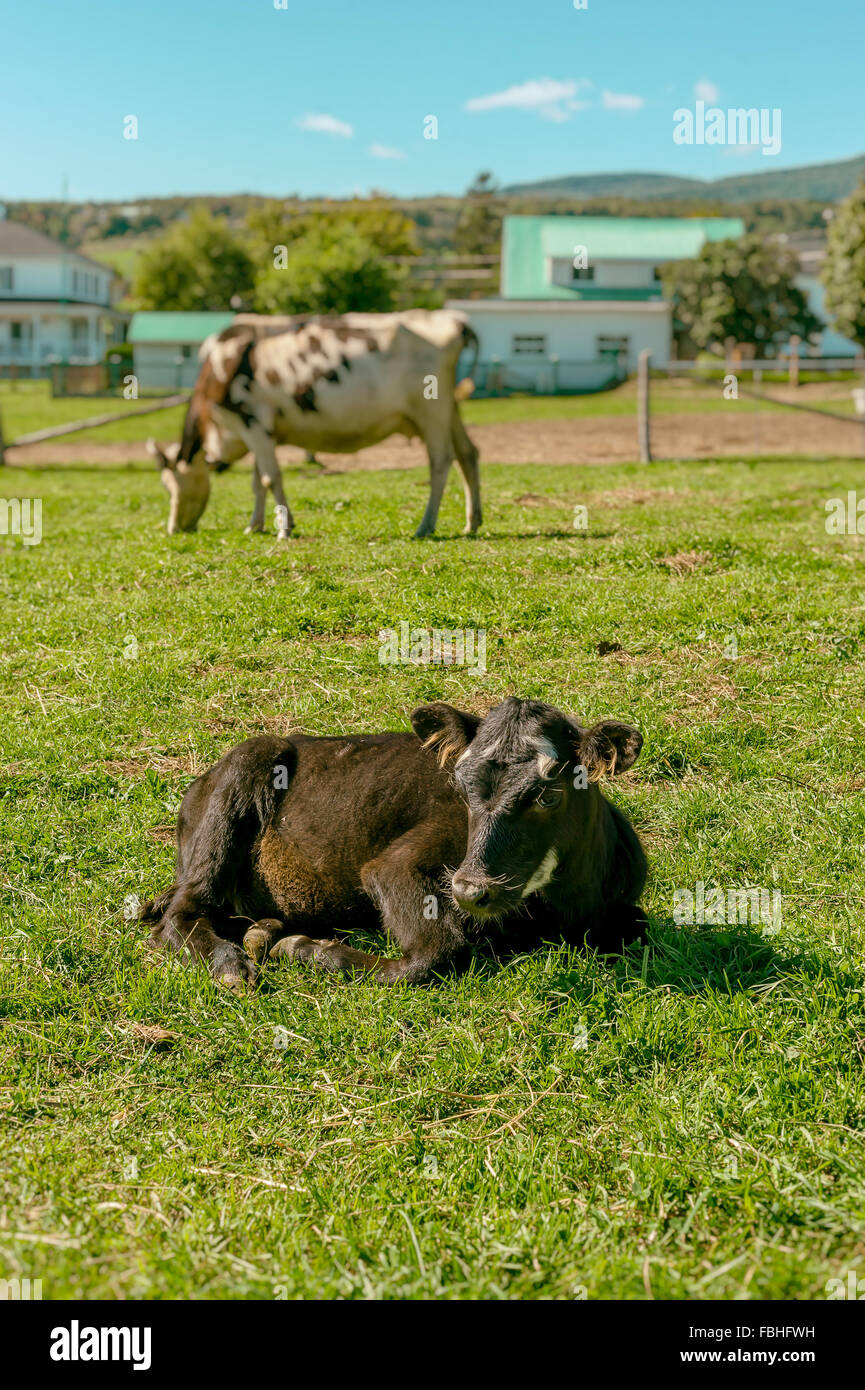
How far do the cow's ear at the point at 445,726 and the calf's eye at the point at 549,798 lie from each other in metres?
0.47

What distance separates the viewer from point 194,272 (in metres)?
82.9

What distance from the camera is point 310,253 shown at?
57.4 m

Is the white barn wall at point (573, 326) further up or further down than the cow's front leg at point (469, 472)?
further up

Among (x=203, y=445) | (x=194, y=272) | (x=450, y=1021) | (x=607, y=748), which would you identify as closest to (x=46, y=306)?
(x=194, y=272)

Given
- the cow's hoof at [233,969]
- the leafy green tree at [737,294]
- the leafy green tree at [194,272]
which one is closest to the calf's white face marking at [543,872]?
the cow's hoof at [233,969]

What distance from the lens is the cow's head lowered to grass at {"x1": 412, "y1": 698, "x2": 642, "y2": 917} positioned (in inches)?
182

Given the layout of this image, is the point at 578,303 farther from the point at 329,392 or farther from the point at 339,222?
the point at 329,392

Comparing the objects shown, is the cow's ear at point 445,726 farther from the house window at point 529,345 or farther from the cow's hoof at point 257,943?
the house window at point 529,345

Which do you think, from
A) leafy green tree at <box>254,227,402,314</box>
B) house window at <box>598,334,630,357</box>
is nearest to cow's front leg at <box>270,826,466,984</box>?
leafy green tree at <box>254,227,402,314</box>

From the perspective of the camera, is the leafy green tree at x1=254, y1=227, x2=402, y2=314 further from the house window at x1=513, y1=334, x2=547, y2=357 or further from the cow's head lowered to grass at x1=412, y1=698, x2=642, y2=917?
the cow's head lowered to grass at x1=412, y1=698, x2=642, y2=917

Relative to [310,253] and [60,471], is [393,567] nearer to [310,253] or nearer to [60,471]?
[60,471]

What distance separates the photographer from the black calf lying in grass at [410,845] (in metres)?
4.79

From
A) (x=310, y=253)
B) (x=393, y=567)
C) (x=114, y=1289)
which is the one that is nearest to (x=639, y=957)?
(x=114, y=1289)
